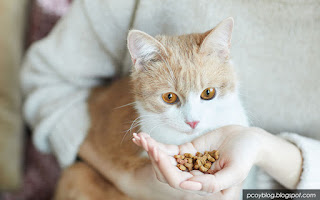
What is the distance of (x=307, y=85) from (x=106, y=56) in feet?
2.96

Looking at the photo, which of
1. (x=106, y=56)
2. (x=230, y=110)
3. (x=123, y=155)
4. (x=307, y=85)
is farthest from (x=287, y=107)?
(x=106, y=56)

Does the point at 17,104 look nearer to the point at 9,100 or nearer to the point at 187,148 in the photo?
the point at 9,100

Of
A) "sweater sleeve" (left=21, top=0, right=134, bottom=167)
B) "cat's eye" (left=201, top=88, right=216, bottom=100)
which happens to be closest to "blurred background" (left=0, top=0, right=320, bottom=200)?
"cat's eye" (left=201, top=88, right=216, bottom=100)

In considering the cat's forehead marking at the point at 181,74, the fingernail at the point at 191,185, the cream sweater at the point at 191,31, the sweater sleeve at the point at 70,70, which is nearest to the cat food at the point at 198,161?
the fingernail at the point at 191,185

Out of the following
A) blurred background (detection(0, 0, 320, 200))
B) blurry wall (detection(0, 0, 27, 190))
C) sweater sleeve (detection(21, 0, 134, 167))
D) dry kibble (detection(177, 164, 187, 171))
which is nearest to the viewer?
dry kibble (detection(177, 164, 187, 171))

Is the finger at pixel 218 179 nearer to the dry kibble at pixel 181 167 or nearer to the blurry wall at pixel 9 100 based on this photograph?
the dry kibble at pixel 181 167

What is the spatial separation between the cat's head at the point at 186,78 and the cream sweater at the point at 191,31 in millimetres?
123

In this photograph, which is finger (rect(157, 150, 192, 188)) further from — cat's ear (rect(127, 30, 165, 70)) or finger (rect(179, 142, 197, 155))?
cat's ear (rect(127, 30, 165, 70))

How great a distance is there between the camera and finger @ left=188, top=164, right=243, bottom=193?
0.81 m

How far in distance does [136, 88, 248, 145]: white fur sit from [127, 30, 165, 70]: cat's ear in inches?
7.0

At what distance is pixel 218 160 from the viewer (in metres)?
0.96

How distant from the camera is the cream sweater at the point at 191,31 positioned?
3.68 ft

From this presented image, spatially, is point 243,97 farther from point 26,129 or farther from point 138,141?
point 26,129

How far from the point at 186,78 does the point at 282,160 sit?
0.48 metres
